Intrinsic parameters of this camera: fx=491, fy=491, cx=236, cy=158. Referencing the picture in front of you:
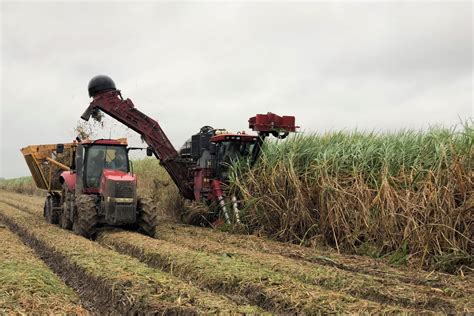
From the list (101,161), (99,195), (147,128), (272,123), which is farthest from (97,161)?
(272,123)

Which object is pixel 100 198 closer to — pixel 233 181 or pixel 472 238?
pixel 233 181

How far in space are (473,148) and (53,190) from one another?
36.2 feet

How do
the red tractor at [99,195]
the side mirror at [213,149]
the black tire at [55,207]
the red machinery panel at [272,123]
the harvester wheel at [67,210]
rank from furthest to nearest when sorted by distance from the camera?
1. the black tire at [55,207]
2. the side mirror at [213,149]
3. the red machinery panel at [272,123]
4. the harvester wheel at [67,210]
5. the red tractor at [99,195]

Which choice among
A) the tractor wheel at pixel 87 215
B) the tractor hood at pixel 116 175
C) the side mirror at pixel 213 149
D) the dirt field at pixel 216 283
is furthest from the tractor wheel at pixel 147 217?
the side mirror at pixel 213 149

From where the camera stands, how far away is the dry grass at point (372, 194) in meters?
7.43

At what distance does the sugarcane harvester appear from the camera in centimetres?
1204

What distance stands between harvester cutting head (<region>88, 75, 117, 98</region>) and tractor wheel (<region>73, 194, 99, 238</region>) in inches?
141

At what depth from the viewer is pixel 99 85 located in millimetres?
12977

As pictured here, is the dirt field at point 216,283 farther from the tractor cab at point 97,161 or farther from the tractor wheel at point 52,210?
the tractor wheel at point 52,210

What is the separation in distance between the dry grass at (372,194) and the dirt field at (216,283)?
72 centimetres

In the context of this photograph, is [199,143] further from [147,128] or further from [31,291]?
[31,291]

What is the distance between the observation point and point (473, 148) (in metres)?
7.75

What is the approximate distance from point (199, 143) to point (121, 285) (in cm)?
842

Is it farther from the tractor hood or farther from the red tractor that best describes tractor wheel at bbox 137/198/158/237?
the tractor hood
